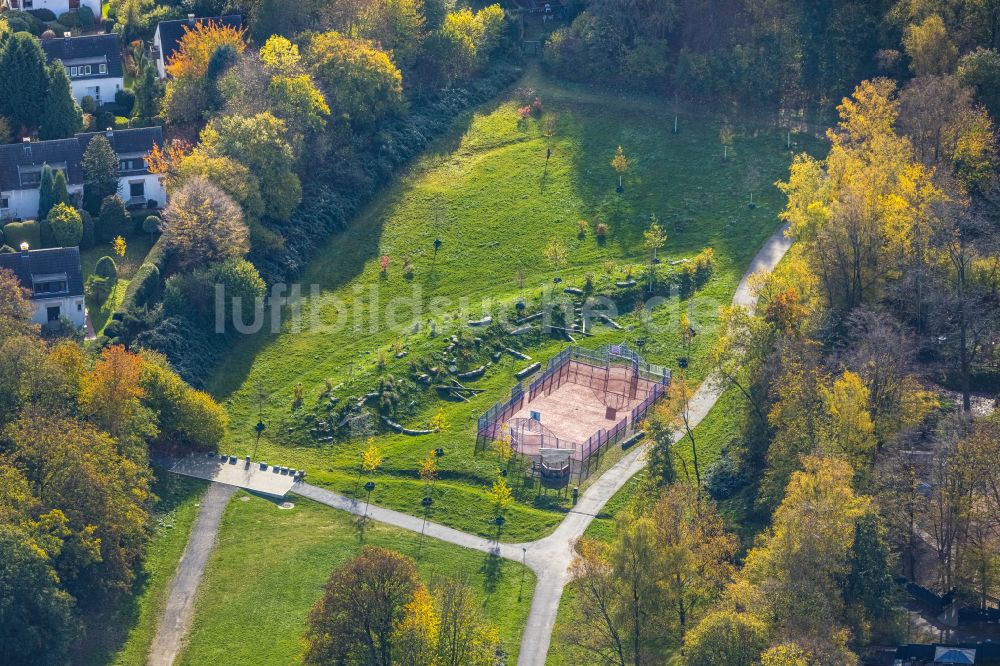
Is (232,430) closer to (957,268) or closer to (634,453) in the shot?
(634,453)

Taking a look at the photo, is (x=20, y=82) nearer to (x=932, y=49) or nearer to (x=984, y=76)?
(x=932, y=49)

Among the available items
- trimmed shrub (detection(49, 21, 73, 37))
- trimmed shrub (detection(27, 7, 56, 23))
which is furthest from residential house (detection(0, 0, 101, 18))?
trimmed shrub (detection(49, 21, 73, 37))

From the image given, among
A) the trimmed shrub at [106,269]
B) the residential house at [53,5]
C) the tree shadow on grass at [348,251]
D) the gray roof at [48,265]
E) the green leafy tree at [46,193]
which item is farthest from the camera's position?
the residential house at [53,5]

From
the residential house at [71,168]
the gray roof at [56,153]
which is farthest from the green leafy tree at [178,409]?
the gray roof at [56,153]

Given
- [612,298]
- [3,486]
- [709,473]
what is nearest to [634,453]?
[709,473]

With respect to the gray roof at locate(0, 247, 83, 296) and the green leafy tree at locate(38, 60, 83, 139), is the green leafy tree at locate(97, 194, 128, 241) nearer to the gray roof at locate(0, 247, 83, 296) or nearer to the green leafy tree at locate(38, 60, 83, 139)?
the gray roof at locate(0, 247, 83, 296)

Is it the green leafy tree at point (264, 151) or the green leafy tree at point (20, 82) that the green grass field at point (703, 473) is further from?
the green leafy tree at point (20, 82)
